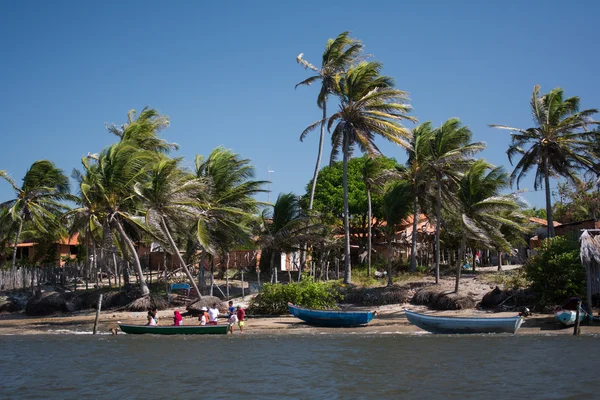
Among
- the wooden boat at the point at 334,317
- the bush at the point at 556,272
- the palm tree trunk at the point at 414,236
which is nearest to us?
the bush at the point at 556,272

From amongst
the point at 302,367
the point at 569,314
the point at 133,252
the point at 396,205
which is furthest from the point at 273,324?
the point at 569,314

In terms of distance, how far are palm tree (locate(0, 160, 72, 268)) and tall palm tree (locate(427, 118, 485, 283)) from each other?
21166mm

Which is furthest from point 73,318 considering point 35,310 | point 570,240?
point 570,240

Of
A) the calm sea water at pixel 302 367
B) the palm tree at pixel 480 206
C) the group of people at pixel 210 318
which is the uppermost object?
the palm tree at pixel 480 206

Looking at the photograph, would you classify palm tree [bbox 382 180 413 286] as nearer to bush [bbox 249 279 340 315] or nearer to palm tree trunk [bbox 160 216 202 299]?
bush [bbox 249 279 340 315]

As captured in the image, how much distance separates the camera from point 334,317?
1029 inches

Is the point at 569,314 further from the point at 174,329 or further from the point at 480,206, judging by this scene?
the point at 174,329

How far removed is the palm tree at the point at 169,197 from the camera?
30.5 m

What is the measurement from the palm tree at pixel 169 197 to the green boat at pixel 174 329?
18.2 feet

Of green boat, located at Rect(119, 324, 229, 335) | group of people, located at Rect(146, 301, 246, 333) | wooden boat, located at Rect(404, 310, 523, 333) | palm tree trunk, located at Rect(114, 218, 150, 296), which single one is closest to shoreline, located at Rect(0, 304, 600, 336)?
group of people, located at Rect(146, 301, 246, 333)

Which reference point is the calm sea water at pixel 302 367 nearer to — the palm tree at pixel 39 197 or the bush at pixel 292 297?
the bush at pixel 292 297

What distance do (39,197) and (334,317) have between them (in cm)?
2214

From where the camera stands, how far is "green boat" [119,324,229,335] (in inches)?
966

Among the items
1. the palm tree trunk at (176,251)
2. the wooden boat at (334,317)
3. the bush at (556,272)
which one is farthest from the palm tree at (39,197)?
the bush at (556,272)
